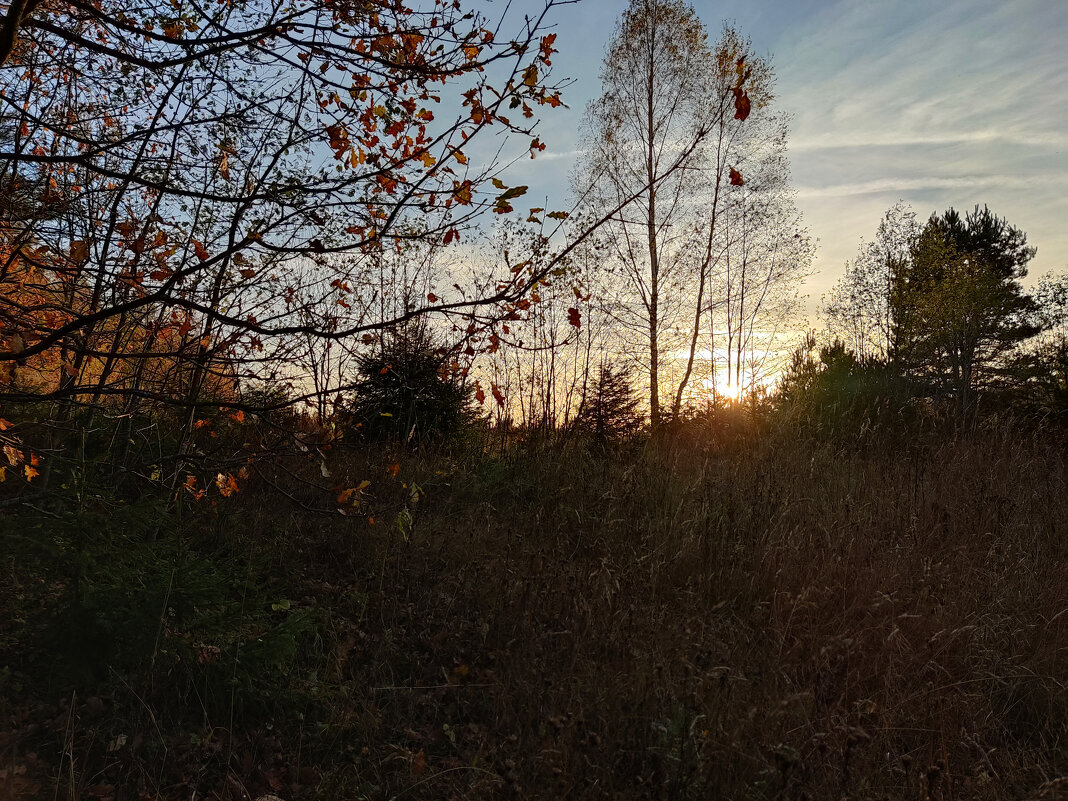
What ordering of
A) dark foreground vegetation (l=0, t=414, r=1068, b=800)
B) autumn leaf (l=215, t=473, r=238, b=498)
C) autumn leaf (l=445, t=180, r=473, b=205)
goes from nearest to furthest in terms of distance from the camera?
autumn leaf (l=445, t=180, r=473, b=205)
dark foreground vegetation (l=0, t=414, r=1068, b=800)
autumn leaf (l=215, t=473, r=238, b=498)

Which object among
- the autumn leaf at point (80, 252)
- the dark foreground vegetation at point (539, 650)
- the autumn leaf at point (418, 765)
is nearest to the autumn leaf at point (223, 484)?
the dark foreground vegetation at point (539, 650)

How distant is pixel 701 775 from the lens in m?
2.47

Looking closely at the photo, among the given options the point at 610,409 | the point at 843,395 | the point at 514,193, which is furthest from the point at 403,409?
the point at 843,395

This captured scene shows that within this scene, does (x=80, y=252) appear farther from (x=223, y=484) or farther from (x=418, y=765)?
(x=418, y=765)

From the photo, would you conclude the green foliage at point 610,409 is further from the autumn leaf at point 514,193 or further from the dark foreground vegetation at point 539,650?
the autumn leaf at point 514,193

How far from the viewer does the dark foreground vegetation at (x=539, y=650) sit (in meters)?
2.58

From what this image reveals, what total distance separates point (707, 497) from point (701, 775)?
291 cm

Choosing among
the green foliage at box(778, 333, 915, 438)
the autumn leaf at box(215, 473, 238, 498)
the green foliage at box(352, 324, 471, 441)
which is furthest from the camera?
the green foliage at box(778, 333, 915, 438)

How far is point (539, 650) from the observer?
3.43 metres

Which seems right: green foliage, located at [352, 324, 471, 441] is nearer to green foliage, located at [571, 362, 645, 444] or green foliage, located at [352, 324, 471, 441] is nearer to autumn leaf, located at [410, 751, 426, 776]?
green foliage, located at [571, 362, 645, 444]

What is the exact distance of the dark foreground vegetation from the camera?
8.46 feet

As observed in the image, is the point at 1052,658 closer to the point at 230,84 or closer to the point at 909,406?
the point at 230,84

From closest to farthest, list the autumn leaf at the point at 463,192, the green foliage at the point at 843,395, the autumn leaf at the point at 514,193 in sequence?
the autumn leaf at the point at 514,193
the autumn leaf at the point at 463,192
the green foliage at the point at 843,395

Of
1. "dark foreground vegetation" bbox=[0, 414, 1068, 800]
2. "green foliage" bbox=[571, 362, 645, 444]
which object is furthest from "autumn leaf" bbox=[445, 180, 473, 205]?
"green foliage" bbox=[571, 362, 645, 444]
